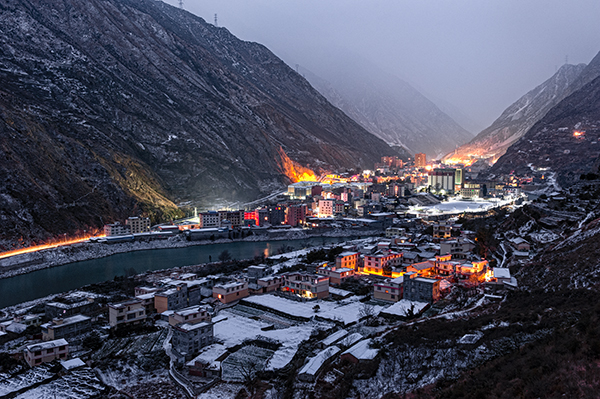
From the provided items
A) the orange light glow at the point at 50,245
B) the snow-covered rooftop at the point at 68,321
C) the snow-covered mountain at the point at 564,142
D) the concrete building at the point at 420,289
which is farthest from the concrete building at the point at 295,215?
the snow-covered rooftop at the point at 68,321

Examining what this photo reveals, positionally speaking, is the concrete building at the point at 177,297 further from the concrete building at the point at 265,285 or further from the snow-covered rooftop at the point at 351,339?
the snow-covered rooftop at the point at 351,339

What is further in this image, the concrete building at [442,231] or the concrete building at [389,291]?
the concrete building at [442,231]

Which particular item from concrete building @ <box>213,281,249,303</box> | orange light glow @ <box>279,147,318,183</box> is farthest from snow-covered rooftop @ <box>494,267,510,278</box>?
orange light glow @ <box>279,147,318,183</box>

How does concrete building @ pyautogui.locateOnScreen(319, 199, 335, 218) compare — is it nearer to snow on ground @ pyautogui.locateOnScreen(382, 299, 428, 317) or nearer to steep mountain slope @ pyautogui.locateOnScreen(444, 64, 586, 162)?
snow on ground @ pyautogui.locateOnScreen(382, 299, 428, 317)

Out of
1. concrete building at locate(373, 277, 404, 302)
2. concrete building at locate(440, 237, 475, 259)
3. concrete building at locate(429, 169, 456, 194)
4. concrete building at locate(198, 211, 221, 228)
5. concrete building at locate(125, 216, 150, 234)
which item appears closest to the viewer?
concrete building at locate(373, 277, 404, 302)

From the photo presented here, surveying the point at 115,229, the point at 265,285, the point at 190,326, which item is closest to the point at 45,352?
the point at 190,326

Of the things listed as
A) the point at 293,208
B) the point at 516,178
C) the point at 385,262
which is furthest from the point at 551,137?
the point at 385,262

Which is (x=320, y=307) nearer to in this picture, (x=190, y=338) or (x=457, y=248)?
(x=190, y=338)
